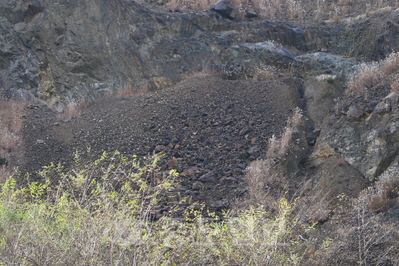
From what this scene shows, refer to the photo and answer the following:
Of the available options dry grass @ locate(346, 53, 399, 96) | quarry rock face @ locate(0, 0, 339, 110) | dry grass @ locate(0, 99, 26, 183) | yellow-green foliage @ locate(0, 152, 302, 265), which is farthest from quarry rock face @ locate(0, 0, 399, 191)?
yellow-green foliage @ locate(0, 152, 302, 265)

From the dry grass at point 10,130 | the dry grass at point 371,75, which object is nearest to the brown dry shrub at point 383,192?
the dry grass at point 371,75

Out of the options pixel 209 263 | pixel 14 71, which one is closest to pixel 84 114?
pixel 14 71

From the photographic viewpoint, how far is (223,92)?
41.3 ft

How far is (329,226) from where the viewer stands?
7.18m

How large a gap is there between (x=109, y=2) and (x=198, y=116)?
24.7 ft

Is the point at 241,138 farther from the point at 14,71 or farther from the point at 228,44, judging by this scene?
the point at 14,71

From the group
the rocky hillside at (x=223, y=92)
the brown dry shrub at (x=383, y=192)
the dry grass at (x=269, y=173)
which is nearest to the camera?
the brown dry shrub at (x=383, y=192)

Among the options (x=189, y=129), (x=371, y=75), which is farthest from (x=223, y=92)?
(x=371, y=75)

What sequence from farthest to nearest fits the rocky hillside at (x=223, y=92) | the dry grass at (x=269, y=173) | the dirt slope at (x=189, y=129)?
the dirt slope at (x=189, y=129)
the rocky hillside at (x=223, y=92)
the dry grass at (x=269, y=173)

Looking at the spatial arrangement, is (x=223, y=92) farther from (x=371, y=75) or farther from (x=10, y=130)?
(x=10, y=130)

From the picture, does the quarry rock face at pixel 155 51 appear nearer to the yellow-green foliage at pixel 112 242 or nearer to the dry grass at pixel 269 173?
the dry grass at pixel 269 173

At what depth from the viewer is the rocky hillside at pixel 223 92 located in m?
8.70

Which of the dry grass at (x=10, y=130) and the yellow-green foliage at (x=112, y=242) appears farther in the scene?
the dry grass at (x=10, y=130)

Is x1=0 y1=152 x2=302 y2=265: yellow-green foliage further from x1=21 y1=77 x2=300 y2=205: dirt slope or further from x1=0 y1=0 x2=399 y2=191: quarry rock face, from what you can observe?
x1=0 y1=0 x2=399 y2=191: quarry rock face
